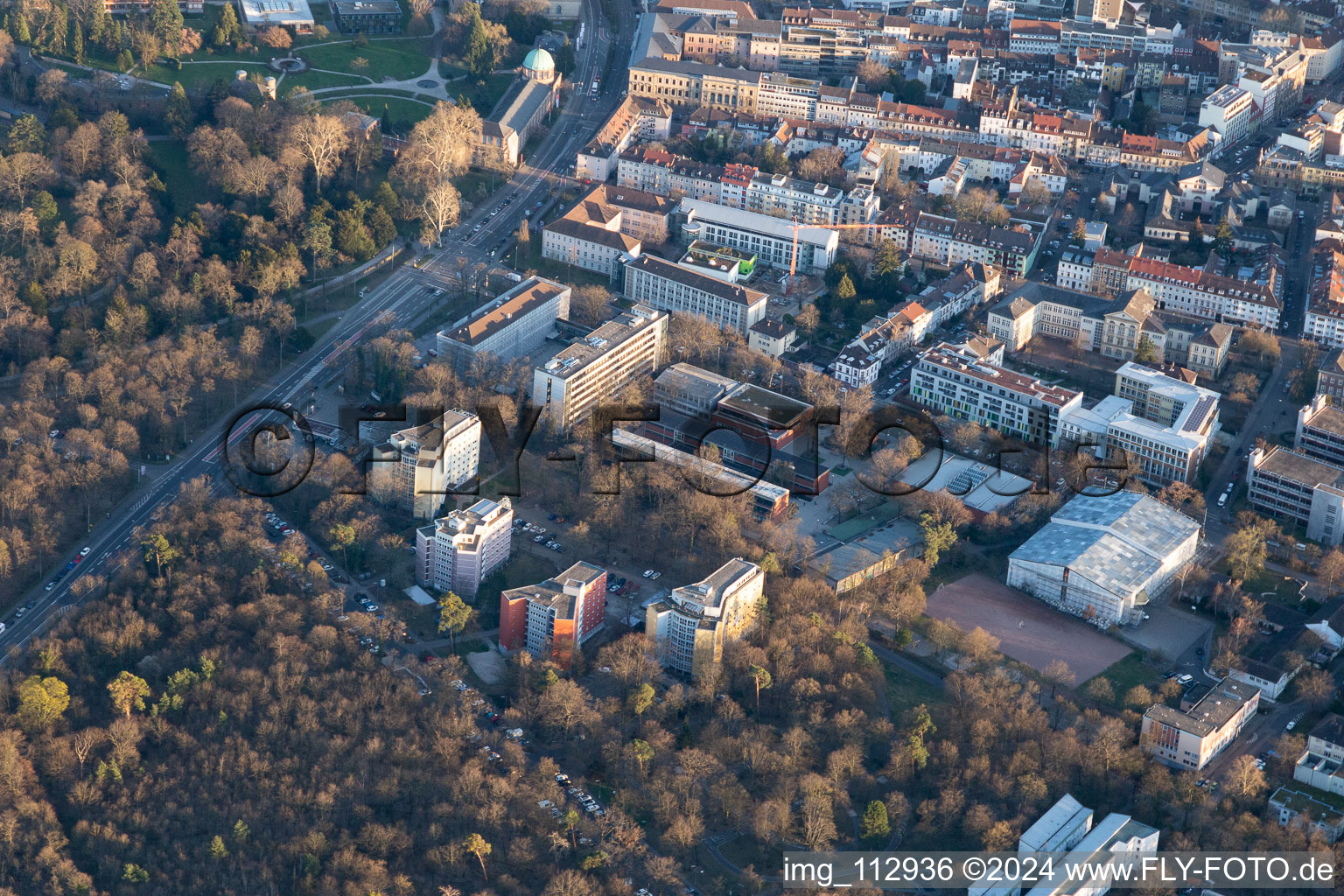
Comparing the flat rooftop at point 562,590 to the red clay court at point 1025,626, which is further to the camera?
the red clay court at point 1025,626

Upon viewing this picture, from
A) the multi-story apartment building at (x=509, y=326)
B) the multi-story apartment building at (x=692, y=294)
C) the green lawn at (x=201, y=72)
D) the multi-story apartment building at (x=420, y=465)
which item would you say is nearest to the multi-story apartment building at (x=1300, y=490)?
the multi-story apartment building at (x=692, y=294)

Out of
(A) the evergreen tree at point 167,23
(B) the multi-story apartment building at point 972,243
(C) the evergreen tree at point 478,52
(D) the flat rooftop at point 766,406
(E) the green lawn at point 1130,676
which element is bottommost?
(E) the green lawn at point 1130,676

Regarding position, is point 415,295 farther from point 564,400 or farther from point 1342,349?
point 1342,349

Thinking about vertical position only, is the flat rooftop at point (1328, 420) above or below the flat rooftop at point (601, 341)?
below

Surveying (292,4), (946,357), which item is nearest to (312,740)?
(946,357)

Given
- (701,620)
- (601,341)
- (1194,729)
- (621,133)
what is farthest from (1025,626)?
(621,133)

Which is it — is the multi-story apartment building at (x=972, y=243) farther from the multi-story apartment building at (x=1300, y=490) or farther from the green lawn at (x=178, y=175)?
the green lawn at (x=178, y=175)

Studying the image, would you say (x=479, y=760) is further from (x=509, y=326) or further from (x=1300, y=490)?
(x=1300, y=490)
